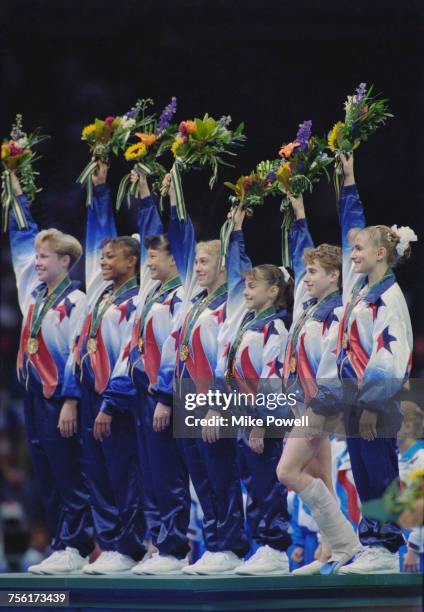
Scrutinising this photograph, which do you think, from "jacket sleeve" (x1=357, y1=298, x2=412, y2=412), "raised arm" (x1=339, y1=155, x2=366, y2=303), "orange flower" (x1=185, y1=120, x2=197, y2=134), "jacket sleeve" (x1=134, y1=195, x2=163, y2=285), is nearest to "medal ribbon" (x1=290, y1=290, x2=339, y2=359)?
"raised arm" (x1=339, y1=155, x2=366, y2=303)

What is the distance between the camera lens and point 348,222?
7820 millimetres

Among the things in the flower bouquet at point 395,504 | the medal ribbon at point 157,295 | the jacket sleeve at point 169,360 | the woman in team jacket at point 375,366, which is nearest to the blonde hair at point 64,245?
the medal ribbon at point 157,295

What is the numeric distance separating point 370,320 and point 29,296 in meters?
2.27

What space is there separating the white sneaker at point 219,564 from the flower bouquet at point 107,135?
2286 mm

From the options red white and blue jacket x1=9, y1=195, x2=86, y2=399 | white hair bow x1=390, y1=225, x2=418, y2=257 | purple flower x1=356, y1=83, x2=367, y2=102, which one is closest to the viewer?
white hair bow x1=390, y1=225, x2=418, y2=257

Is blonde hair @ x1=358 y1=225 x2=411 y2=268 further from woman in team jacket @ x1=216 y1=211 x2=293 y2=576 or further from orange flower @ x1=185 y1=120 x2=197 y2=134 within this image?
orange flower @ x1=185 y1=120 x2=197 y2=134

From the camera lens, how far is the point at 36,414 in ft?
28.0

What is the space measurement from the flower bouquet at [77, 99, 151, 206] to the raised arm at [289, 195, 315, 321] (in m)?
1.12

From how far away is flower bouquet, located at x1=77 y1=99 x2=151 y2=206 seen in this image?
8.38 metres

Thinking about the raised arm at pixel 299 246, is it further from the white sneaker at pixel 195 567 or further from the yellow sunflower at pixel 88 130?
the white sneaker at pixel 195 567

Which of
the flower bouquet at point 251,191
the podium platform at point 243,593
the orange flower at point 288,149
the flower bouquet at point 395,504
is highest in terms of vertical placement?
the orange flower at point 288,149

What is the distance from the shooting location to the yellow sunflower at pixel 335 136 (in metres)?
7.87

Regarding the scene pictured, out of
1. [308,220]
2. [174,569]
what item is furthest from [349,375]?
[174,569]

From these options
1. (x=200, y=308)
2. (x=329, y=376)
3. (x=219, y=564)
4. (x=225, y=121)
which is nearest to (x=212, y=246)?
(x=200, y=308)
